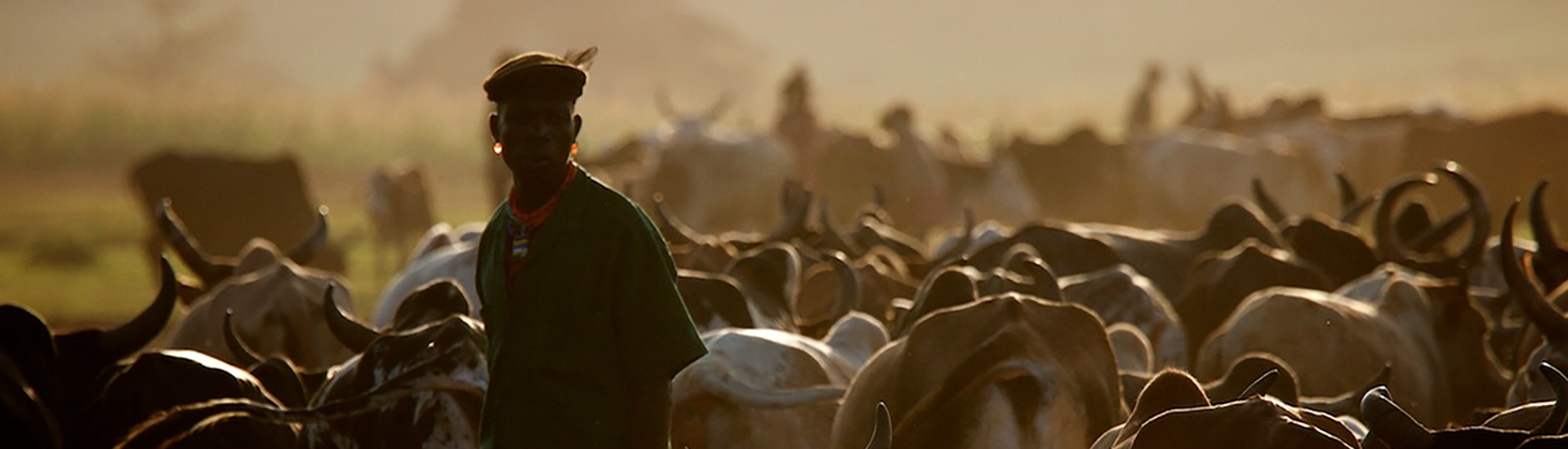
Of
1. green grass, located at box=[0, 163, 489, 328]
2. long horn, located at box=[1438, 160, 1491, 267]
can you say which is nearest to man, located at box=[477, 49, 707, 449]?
long horn, located at box=[1438, 160, 1491, 267]

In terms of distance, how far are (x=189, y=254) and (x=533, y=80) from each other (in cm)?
713

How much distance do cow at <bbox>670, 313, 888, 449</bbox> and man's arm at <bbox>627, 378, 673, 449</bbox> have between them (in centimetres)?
166

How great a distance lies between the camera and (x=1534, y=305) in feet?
24.6

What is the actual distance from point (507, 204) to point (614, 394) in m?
0.45

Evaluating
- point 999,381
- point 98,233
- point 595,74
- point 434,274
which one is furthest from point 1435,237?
point 595,74

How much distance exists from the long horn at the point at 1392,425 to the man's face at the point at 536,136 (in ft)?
5.70

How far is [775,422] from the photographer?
7020mm

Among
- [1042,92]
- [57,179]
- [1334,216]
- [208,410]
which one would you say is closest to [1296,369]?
[208,410]

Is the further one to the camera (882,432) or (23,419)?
(23,419)

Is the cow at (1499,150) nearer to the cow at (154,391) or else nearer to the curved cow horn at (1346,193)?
the curved cow horn at (1346,193)

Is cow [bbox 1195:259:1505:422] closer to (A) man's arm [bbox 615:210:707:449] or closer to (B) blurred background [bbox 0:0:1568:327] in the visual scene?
(A) man's arm [bbox 615:210:707:449]

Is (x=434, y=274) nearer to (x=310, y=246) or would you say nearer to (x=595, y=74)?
(x=310, y=246)

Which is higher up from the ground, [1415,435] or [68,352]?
[1415,435]

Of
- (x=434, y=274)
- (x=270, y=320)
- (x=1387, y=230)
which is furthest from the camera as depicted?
(x=1387, y=230)
